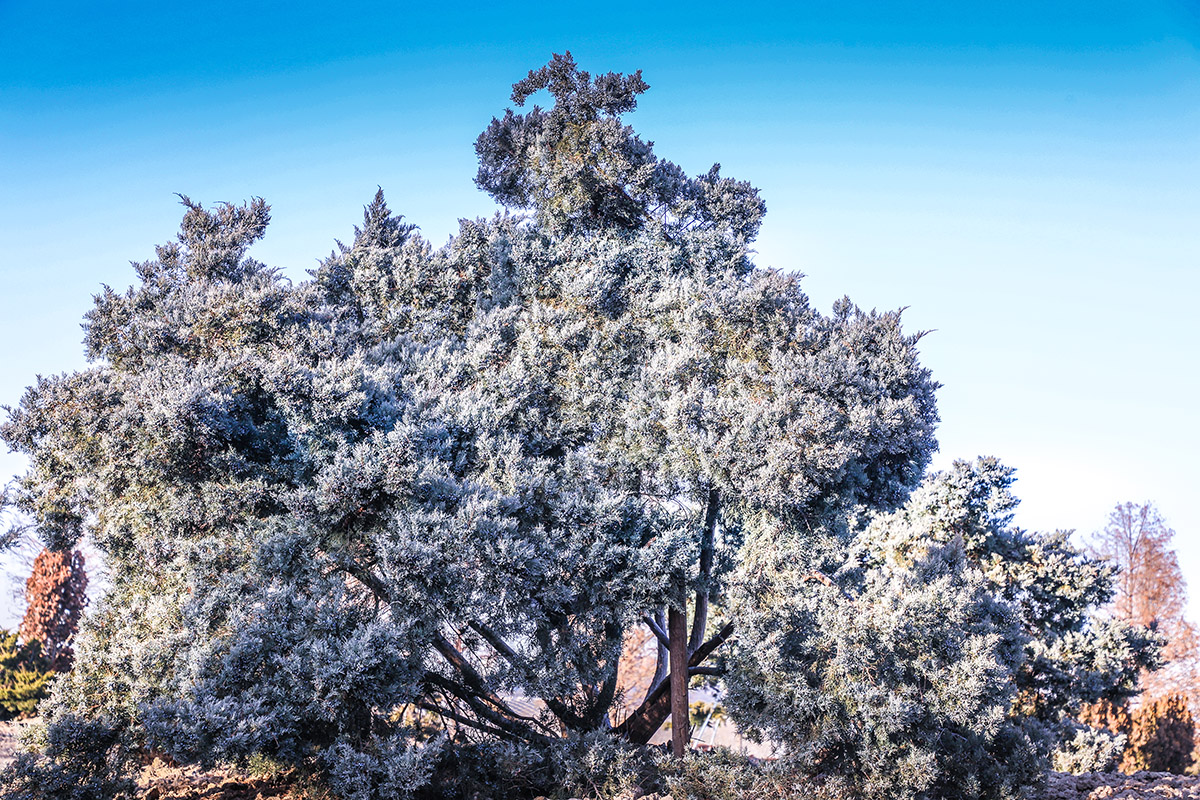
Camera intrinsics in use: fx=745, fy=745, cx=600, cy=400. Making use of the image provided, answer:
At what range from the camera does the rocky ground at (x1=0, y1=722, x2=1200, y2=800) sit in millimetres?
9023

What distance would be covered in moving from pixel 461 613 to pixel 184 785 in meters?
5.16

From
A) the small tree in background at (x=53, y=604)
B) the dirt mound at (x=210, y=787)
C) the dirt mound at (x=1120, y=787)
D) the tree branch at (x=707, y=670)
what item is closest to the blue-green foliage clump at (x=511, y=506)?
the tree branch at (x=707, y=670)

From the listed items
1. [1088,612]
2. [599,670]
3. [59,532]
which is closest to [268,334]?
[59,532]

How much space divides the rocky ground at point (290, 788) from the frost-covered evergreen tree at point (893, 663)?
0.82 metres

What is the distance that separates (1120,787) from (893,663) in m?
4.06

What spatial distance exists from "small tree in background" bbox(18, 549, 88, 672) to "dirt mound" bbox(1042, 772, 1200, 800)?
23.0 m

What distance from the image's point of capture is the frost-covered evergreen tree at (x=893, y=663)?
8047mm

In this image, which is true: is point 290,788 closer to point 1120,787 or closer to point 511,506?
point 511,506

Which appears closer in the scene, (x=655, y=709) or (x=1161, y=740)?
A: (x=655, y=709)

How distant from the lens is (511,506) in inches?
328

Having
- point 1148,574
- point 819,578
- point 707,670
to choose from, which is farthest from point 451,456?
point 1148,574

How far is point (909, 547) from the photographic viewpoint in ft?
33.9

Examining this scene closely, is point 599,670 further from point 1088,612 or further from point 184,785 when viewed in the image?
point 1088,612

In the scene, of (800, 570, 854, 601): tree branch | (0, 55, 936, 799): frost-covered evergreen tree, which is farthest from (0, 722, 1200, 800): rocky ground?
(800, 570, 854, 601): tree branch
